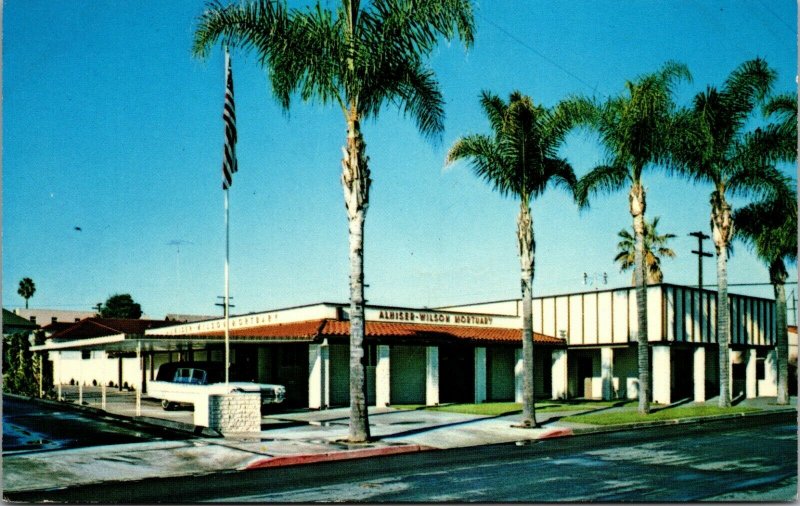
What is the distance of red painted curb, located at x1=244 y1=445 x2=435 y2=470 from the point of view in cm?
1435

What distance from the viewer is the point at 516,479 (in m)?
12.3

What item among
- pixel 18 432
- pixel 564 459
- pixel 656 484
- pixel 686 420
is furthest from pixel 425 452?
pixel 686 420

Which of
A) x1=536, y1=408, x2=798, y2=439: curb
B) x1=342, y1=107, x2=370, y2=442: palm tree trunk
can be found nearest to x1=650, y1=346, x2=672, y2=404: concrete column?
x1=536, y1=408, x2=798, y2=439: curb

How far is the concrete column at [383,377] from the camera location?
96.7ft

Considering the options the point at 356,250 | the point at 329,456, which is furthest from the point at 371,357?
the point at 329,456

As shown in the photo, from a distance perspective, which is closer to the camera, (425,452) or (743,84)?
(425,452)

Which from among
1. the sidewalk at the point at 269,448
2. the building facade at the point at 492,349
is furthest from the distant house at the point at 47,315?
the sidewalk at the point at 269,448

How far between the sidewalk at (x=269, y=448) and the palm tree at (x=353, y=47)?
148 cm

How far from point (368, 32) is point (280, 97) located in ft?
9.67

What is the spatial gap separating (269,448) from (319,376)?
1243 centimetres

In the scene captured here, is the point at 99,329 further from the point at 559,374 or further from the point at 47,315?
the point at 47,315

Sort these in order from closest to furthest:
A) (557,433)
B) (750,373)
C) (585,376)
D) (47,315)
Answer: (557,433) → (750,373) → (585,376) → (47,315)

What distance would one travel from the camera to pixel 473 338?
3275 centimetres

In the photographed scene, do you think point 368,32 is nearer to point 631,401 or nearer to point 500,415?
point 500,415
